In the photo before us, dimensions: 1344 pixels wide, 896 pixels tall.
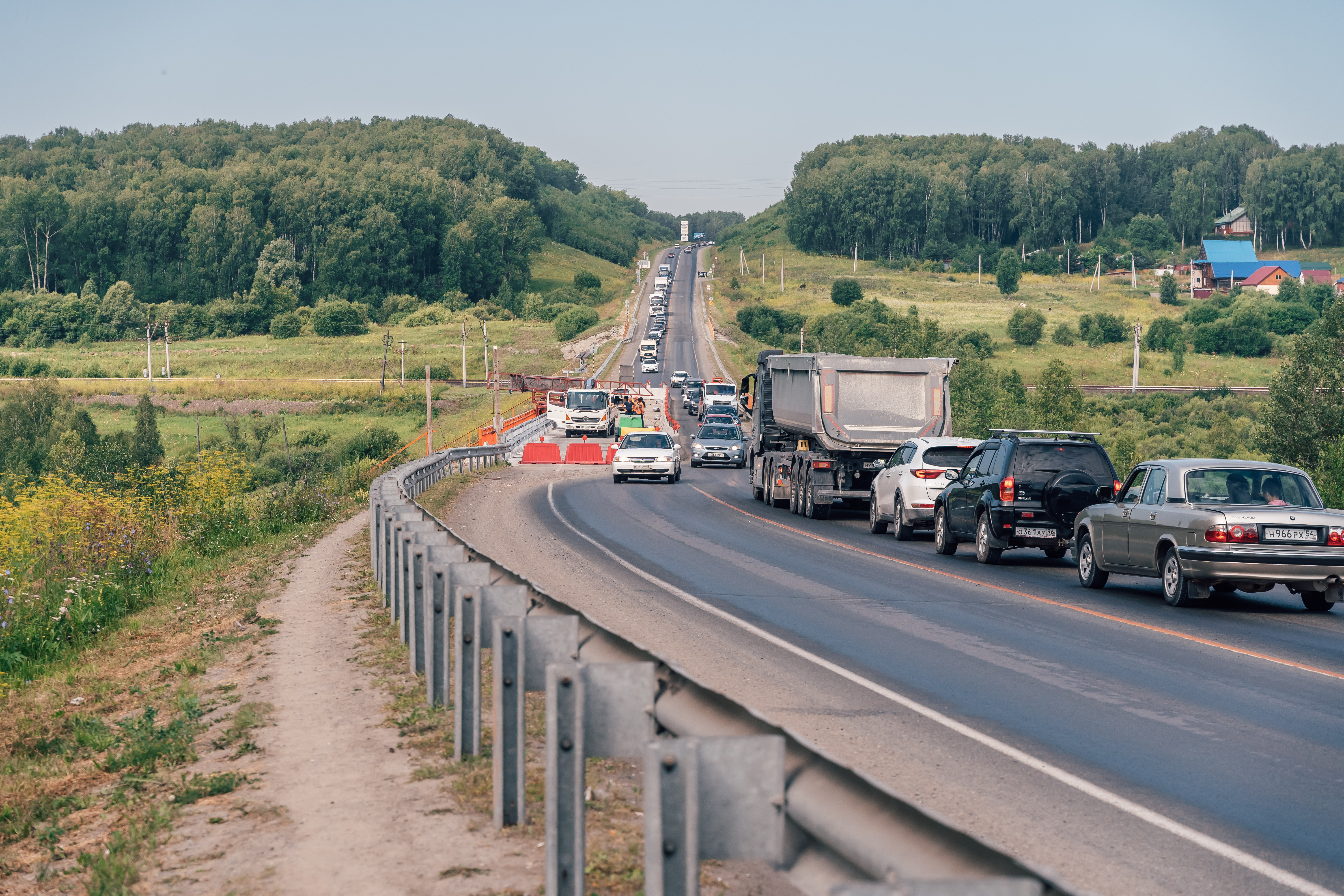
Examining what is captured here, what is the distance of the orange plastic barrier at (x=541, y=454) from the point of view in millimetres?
50719

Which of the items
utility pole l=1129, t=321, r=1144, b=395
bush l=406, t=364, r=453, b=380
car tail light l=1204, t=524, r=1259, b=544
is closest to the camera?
car tail light l=1204, t=524, r=1259, b=544

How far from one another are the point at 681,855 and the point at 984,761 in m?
4.62

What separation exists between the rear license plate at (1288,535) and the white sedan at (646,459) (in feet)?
86.9

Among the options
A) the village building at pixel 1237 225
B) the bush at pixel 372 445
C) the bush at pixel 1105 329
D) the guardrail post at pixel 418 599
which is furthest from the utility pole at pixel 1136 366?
the village building at pixel 1237 225

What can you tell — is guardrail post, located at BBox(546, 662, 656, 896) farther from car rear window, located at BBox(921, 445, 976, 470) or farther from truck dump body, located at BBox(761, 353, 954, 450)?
truck dump body, located at BBox(761, 353, 954, 450)

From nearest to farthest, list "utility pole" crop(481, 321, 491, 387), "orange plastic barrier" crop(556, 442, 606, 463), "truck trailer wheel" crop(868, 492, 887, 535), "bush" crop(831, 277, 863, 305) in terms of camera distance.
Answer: "truck trailer wheel" crop(868, 492, 887, 535)
"orange plastic barrier" crop(556, 442, 606, 463)
"utility pole" crop(481, 321, 491, 387)
"bush" crop(831, 277, 863, 305)

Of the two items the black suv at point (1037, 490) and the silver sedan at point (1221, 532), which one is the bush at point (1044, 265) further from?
the silver sedan at point (1221, 532)

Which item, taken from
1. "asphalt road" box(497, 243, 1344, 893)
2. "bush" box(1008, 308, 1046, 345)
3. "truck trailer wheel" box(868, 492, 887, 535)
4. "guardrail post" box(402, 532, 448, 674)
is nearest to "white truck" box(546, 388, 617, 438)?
"truck trailer wheel" box(868, 492, 887, 535)

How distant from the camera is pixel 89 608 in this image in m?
14.8

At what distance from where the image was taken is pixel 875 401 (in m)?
27.5

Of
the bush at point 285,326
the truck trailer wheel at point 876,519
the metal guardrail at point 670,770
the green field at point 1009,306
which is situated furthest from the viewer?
the bush at point 285,326

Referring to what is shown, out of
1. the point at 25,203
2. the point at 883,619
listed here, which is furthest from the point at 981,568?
the point at 25,203

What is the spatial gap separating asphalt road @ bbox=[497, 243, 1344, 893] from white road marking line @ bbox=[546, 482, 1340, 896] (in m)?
0.02

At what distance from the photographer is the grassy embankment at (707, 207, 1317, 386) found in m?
106
